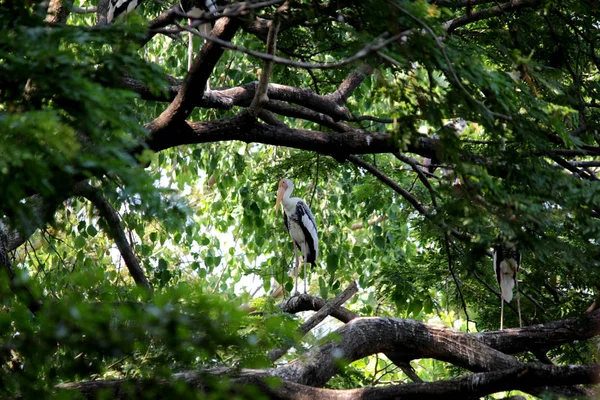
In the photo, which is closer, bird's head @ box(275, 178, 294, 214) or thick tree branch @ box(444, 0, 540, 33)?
thick tree branch @ box(444, 0, 540, 33)

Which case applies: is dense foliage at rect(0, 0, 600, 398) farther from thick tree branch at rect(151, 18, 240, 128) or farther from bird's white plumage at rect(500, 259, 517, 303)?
bird's white plumage at rect(500, 259, 517, 303)

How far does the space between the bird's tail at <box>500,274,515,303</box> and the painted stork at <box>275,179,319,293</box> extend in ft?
6.01

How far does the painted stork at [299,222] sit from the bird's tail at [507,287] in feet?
6.01

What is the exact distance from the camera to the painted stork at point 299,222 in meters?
7.28

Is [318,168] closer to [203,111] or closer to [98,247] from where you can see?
[203,111]

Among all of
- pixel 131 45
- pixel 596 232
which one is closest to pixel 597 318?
pixel 596 232

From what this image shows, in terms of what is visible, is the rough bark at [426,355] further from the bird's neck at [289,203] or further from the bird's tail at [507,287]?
the bird's neck at [289,203]

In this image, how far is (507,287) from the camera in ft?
19.0

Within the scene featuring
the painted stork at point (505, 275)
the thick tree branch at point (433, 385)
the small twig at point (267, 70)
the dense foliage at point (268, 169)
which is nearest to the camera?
the dense foliage at point (268, 169)

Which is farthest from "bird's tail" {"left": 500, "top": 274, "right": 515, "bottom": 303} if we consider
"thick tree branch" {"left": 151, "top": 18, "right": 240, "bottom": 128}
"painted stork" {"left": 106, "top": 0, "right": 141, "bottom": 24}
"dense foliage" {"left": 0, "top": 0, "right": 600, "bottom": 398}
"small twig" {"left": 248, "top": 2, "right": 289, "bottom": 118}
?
"painted stork" {"left": 106, "top": 0, "right": 141, "bottom": 24}

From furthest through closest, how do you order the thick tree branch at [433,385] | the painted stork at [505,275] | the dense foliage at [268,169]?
the painted stork at [505,275]
the thick tree branch at [433,385]
the dense foliage at [268,169]

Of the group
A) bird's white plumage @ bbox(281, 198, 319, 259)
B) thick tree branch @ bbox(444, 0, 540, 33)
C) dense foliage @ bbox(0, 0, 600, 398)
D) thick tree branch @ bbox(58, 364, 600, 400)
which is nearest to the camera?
dense foliage @ bbox(0, 0, 600, 398)

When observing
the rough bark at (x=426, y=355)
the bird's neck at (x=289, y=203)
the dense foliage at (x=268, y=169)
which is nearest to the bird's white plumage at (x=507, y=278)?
the dense foliage at (x=268, y=169)

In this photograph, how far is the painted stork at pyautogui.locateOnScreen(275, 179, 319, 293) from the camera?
728 cm
